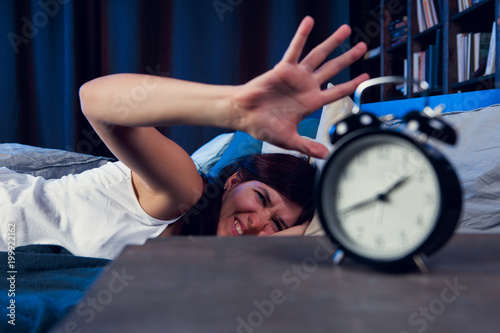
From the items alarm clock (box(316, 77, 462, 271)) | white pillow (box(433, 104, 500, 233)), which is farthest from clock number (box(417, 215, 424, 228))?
white pillow (box(433, 104, 500, 233))

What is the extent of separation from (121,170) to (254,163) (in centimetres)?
43

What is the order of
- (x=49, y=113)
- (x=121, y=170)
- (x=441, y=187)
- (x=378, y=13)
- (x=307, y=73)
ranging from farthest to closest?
(x=49, y=113), (x=378, y=13), (x=121, y=170), (x=307, y=73), (x=441, y=187)

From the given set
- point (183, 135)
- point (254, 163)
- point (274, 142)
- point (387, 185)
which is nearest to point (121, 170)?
point (254, 163)

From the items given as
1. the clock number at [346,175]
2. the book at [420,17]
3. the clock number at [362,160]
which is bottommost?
the clock number at [346,175]

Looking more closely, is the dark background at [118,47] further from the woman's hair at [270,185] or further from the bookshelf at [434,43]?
the woman's hair at [270,185]

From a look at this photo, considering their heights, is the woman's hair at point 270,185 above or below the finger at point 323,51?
below

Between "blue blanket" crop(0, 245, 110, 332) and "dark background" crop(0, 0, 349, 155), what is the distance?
2290 millimetres

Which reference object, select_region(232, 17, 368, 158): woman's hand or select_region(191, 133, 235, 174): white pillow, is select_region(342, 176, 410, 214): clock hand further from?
select_region(191, 133, 235, 174): white pillow

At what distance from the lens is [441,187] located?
1.65ft

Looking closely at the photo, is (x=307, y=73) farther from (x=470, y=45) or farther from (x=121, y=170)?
(x=470, y=45)

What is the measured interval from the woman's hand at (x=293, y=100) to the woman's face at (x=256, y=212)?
61cm

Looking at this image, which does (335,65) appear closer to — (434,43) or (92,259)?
(92,259)

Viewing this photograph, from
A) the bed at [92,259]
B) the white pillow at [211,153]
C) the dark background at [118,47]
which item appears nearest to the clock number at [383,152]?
the bed at [92,259]

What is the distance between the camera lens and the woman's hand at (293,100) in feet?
2.25
